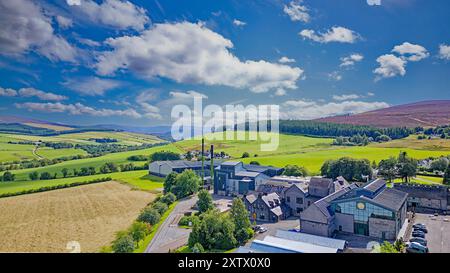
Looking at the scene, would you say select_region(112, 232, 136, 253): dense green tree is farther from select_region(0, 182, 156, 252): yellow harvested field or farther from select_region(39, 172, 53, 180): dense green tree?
select_region(39, 172, 53, 180): dense green tree

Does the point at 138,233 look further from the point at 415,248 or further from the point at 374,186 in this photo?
the point at 374,186

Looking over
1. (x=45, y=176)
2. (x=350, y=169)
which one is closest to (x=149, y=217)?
(x=350, y=169)

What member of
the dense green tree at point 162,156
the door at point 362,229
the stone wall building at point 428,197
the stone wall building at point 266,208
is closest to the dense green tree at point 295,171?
the stone wall building at point 266,208

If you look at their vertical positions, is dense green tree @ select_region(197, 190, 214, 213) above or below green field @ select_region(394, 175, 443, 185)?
below

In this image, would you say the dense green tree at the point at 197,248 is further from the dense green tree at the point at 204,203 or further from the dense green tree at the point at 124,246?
the dense green tree at the point at 204,203

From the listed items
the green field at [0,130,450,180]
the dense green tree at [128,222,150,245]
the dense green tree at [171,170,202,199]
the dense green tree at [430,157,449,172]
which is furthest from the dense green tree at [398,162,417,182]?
the dense green tree at [128,222,150,245]

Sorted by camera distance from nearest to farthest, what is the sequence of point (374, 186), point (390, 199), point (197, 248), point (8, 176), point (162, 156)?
point (197, 248) → point (390, 199) → point (374, 186) → point (8, 176) → point (162, 156)
